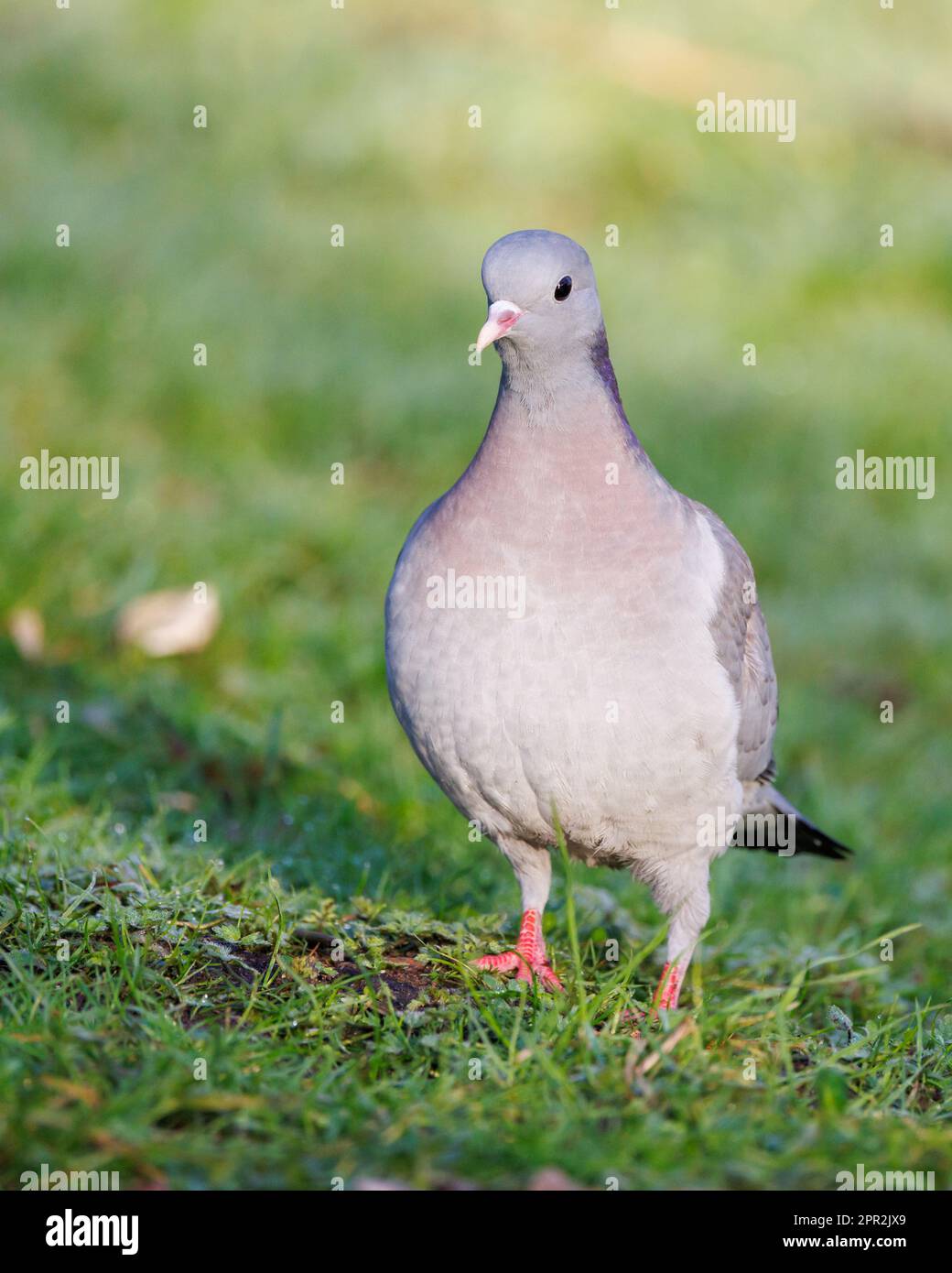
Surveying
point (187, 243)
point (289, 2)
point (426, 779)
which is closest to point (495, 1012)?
point (426, 779)

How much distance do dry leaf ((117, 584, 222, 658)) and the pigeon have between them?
2.47m

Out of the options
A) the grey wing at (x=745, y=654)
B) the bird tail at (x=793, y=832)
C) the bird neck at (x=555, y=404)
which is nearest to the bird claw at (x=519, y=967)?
the grey wing at (x=745, y=654)

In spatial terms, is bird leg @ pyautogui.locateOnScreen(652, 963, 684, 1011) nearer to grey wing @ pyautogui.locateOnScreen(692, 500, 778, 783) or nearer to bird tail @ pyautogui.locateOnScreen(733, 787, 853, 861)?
grey wing @ pyautogui.locateOnScreen(692, 500, 778, 783)

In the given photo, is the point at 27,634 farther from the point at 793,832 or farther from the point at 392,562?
the point at 793,832

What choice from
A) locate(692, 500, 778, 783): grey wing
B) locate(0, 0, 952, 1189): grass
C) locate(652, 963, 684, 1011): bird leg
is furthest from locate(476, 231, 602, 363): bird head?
locate(652, 963, 684, 1011): bird leg

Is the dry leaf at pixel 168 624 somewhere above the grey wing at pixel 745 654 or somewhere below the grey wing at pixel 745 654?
above

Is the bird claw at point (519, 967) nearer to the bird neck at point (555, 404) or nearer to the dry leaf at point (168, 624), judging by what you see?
the bird neck at point (555, 404)

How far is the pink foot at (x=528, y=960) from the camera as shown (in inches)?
135

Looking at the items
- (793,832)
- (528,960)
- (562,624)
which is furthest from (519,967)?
(793,832)

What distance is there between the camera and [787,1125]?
279 centimetres

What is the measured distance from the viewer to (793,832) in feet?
14.5

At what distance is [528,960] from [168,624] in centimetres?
282

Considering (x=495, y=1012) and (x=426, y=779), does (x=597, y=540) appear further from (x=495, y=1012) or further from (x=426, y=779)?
(x=426, y=779)

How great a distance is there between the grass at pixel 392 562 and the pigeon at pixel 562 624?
38cm
